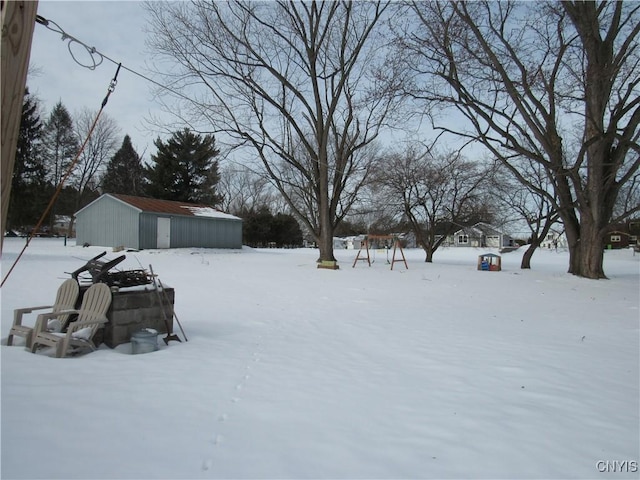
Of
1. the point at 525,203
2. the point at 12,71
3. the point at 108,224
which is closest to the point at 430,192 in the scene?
the point at 525,203

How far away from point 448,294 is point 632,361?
5.53m

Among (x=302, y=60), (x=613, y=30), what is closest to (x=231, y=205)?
(x=302, y=60)

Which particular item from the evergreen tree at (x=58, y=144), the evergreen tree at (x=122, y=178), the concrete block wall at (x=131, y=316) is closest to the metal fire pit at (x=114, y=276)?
the concrete block wall at (x=131, y=316)

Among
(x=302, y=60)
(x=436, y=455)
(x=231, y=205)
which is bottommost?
(x=436, y=455)

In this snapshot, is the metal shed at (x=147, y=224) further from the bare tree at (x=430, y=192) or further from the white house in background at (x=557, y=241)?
the white house in background at (x=557, y=241)

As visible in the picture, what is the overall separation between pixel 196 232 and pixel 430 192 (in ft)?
51.2

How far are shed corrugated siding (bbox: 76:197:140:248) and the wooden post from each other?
23601mm

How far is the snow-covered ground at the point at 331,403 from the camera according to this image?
2.38m

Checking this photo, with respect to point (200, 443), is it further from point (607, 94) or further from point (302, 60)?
point (302, 60)

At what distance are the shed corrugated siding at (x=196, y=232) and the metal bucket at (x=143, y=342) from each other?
67.4 feet

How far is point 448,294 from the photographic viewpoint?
34.1 feet

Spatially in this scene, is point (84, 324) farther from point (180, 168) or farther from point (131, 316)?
point (180, 168)

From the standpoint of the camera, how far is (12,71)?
1357mm

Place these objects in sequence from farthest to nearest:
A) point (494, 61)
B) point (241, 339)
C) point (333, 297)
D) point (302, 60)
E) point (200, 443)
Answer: point (302, 60)
point (494, 61)
point (333, 297)
point (241, 339)
point (200, 443)
